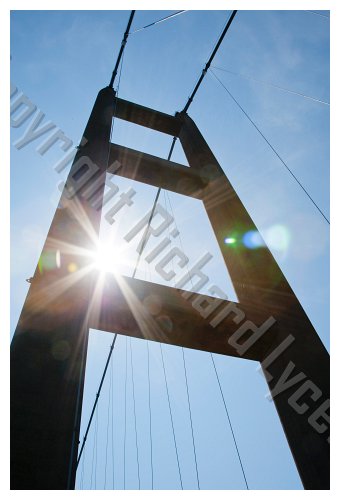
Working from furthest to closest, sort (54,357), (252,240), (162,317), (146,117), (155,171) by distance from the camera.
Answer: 1. (146,117)
2. (155,171)
3. (252,240)
4. (162,317)
5. (54,357)

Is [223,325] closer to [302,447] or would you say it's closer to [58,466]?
[302,447]

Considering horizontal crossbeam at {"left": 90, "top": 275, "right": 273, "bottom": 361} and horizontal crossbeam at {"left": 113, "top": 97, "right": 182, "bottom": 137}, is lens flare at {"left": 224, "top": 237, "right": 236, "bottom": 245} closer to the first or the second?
horizontal crossbeam at {"left": 90, "top": 275, "right": 273, "bottom": 361}

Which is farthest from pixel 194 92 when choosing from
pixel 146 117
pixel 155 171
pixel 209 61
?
pixel 155 171

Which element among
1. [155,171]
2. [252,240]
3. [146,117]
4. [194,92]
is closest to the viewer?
[252,240]

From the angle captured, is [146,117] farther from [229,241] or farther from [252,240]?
[252,240]

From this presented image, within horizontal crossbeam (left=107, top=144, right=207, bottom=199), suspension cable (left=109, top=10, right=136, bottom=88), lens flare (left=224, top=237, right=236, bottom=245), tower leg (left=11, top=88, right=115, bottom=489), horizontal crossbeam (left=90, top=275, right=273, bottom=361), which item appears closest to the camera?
tower leg (left=11, top=88, right=115, bottom=489)

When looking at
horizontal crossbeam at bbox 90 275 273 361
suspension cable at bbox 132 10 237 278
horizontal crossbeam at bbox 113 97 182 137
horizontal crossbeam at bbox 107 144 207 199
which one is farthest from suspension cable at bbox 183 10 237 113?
horizontal crossbeam at bbox 90 275 273 361
